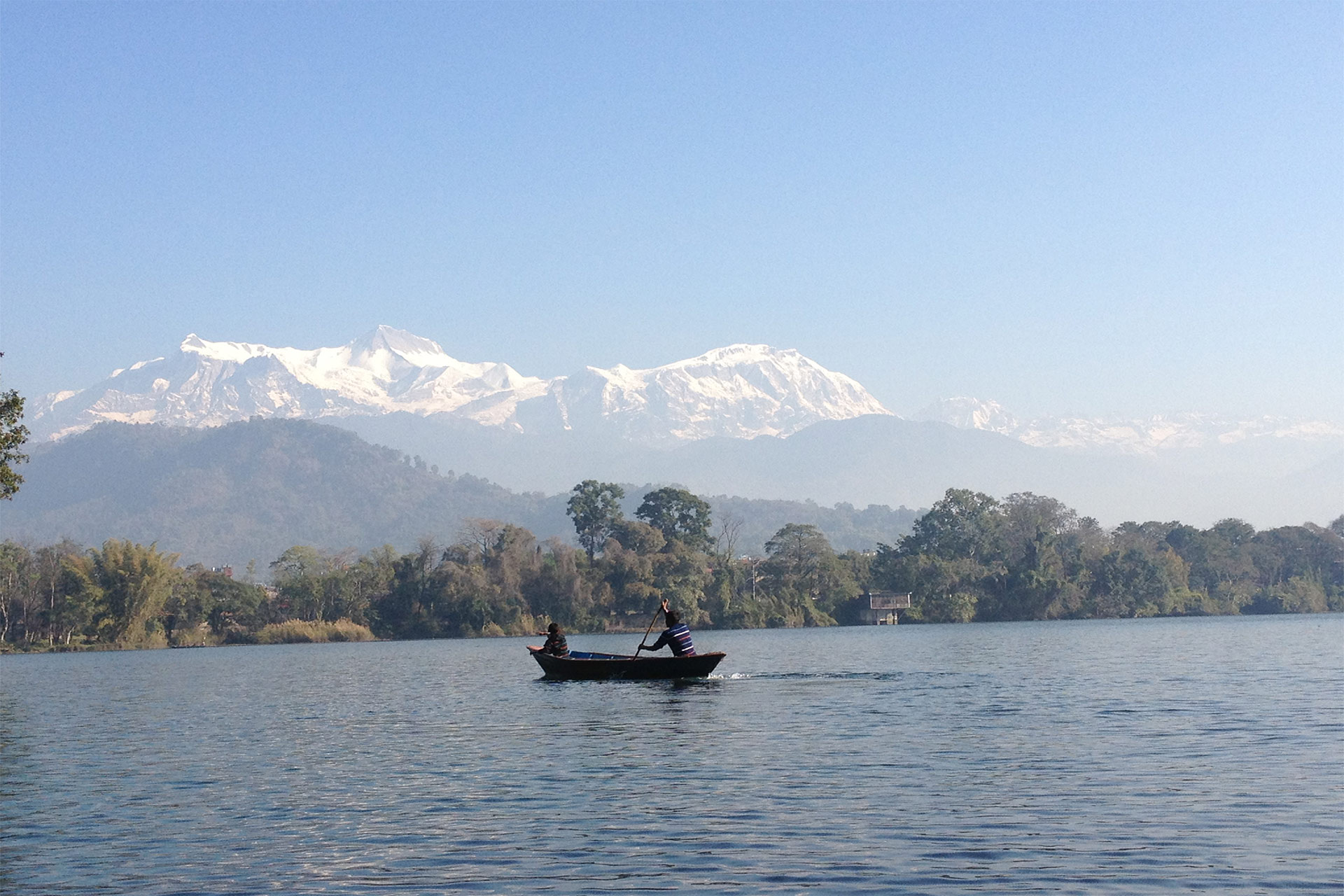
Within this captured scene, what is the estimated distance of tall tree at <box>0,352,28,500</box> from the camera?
52.2 metres

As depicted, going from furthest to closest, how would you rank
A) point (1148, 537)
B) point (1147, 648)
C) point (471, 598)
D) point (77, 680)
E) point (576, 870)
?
point (1148, 537)
point (471, 598)
point (1147, 648)
point (77, 680)
point (576, 870)

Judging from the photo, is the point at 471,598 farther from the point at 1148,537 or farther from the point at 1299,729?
the point at 1299,729

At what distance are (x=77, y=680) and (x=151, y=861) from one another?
167 ft

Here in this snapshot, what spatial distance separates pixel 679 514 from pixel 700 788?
442ft

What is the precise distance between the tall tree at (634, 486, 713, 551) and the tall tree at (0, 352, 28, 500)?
342ft

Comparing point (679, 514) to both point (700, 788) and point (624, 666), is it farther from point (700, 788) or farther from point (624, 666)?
point (700, 788)

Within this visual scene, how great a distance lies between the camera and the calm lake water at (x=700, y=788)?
16.2m

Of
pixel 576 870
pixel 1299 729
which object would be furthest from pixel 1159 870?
pixel 1299 729

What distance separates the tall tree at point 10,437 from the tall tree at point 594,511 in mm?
98042

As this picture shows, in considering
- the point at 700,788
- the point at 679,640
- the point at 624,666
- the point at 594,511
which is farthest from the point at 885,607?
the point at 700,788

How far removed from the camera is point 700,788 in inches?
888

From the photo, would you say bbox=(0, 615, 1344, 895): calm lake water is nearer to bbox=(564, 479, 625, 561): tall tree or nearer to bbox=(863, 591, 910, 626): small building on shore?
bbox=(863, 591, 910, 626): small building on shore

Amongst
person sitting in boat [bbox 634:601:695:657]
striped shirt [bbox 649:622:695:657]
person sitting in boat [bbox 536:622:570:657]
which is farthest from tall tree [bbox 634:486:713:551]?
striped shirt [bbox 649:622:695:657]

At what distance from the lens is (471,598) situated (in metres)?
132
